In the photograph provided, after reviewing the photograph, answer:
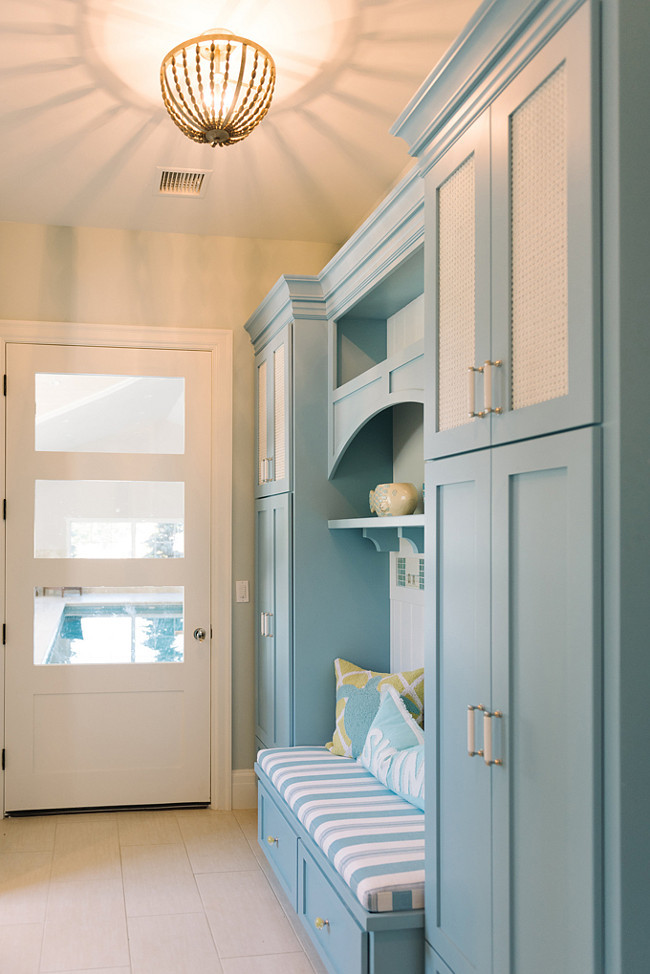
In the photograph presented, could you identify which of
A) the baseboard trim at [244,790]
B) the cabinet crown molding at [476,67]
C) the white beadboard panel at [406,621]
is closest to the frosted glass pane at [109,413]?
the white beadboard panel at [406,621]

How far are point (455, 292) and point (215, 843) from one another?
9.21ft

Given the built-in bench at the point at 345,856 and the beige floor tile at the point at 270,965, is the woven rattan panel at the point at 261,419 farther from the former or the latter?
the beige floor tile at the point at 270,965

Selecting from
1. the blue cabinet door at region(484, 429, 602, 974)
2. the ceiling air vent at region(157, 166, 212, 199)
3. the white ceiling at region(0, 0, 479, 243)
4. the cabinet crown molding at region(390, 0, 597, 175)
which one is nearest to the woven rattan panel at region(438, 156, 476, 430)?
the cabinet crown molding at region(390, 0, 597, 175)

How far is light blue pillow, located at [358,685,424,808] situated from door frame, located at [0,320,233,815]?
51.0 inches

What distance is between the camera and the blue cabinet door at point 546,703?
1.37 m

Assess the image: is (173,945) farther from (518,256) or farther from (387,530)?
(518,256)

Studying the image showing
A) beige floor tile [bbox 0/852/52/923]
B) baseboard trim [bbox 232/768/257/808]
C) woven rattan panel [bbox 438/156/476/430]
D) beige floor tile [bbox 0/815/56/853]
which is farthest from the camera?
baseboard trim [bbox 232/768/257/808]

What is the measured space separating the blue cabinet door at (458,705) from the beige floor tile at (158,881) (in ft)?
4.54

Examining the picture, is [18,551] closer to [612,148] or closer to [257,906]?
[257,906]

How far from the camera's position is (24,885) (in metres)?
3.31

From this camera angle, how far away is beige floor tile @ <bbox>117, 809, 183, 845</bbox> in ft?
12.6

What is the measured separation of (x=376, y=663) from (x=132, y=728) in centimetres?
133

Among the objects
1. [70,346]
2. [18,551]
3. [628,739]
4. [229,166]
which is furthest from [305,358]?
[628,739]

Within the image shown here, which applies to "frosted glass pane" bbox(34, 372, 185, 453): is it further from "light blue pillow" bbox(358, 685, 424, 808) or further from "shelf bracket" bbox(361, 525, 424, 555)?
"light blue pillow" bbox(358, 685, 424, 808)
